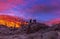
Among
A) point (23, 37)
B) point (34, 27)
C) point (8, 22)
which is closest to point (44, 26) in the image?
point (34, 27)

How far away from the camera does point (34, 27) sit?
35.3 metres

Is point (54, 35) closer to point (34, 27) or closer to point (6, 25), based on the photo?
point (34, 27)

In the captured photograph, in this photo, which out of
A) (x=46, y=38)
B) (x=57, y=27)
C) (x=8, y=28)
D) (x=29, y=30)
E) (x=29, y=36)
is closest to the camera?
(x=46, y=38)

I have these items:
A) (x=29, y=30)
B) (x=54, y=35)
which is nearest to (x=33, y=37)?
(x=54, y=35)

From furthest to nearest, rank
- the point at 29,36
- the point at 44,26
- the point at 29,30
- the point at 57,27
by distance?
1. the point at 44,26
2. the point at 29,30
3. the point at 57,27
4. the point at 29,36

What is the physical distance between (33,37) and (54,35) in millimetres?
3060

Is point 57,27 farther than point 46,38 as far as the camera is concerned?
Yes

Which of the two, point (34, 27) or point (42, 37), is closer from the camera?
point (42, 37)

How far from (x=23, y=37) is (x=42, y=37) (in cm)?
317

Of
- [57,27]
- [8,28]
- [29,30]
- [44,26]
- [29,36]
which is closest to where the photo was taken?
[29,36]

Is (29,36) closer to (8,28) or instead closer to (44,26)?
(44,26)

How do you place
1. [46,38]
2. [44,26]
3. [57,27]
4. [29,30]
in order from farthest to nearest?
[44,26]
[29,30]
[57,27]
[46,38]

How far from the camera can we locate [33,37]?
28.4 meters

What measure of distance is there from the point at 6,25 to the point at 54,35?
67.1ft
